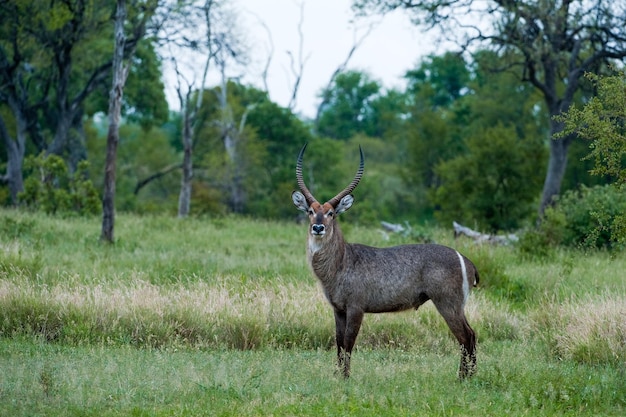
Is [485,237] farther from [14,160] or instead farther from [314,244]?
[14,160]

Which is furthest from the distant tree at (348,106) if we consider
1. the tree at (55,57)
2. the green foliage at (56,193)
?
the green foliage at (56,193)

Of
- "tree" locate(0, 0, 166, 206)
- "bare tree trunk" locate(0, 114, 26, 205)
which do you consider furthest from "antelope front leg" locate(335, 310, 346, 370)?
"bare tree trunk" locate(0, 114, 26, 205)

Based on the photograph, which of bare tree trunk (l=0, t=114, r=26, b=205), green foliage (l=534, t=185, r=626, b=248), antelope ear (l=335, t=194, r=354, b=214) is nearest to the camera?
antelope ear (l=335, t=194, r=354, b=214)

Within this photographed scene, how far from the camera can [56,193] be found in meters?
23.3

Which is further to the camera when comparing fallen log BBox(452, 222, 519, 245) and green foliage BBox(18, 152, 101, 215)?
green foliage BBox(18, 152, 101, 215)

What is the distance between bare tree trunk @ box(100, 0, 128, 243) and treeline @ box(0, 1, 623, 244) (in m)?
5.29

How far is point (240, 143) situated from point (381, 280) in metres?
30.8

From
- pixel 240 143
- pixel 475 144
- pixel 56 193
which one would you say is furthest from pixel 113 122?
pixel 240 143

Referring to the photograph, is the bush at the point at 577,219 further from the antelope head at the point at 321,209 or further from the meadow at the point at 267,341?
the antelope head at the point at 321,209

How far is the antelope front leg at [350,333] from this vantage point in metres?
8.46

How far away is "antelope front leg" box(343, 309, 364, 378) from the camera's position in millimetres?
8461

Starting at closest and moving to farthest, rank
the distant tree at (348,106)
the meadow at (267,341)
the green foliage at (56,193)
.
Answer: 1. the meadow at (267,341)
2. the green foliage at (56,193)
3. the distant tree at (348,106)

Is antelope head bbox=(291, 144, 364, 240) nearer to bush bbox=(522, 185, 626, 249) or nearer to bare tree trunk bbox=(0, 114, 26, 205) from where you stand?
bush bbox=(522, 185, 626, 249)

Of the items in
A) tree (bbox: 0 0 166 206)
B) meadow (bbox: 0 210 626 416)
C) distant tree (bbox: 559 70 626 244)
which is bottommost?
meadow (bbox: 0 210 626 416)
